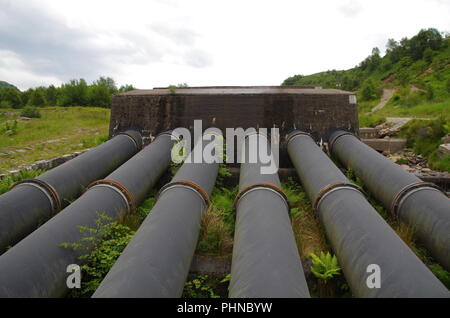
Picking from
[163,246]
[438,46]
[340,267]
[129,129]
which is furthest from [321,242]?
[438,46]

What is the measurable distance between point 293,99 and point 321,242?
481 cm

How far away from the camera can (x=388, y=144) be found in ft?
36.5

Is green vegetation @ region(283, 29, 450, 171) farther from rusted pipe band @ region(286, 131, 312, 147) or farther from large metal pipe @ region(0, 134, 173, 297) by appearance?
large metal pipe @ region(0, 134, 173, 297)

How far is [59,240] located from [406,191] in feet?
15.7

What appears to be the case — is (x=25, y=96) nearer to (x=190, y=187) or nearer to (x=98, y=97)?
(x=98, y=97)

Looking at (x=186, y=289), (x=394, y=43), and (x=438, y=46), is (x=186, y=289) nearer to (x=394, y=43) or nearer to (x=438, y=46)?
(x=438, y=46)

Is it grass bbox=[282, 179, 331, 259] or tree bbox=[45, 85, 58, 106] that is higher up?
tree bbox=[45, 85, 58, 106]

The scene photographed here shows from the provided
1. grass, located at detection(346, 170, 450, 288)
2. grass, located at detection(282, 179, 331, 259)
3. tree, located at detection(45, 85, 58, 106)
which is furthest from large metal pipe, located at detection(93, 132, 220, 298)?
tree, located at detection(45, 85, 58, 106)

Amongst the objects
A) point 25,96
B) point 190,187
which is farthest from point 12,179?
point 25,96

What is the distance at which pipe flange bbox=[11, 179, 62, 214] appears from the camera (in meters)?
5.00

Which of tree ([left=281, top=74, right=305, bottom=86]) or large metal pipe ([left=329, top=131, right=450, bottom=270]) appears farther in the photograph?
tree ([left=281, top=74, right=305, bottom=86])

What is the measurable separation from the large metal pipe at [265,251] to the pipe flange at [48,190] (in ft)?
10.1

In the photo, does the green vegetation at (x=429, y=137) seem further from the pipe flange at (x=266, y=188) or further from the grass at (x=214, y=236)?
the grass at (x=214, y=236)

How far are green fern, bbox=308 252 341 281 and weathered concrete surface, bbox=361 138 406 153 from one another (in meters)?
8.63
